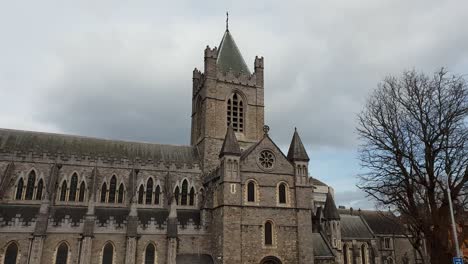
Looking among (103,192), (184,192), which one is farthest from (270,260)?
(103,192)

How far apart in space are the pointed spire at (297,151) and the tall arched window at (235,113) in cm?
914

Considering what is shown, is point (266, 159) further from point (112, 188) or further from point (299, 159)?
point (112, 188)

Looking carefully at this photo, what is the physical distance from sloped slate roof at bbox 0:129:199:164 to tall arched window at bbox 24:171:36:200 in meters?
2.28

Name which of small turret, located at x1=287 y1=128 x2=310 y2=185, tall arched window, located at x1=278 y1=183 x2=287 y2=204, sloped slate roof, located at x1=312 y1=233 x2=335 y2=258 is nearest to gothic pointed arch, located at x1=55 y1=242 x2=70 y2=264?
tall arched window, located at x1=278 y1=183 x2=287 y2=204

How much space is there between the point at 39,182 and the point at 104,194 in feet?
18.3

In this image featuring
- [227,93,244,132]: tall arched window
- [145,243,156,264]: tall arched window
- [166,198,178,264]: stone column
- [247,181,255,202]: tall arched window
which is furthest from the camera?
[227,93,244,132]: tall arched window

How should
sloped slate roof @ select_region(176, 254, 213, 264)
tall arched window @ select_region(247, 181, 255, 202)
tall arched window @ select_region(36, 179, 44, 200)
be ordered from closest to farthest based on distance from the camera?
sloped slate roof @ select_region(176, 254, 213, 264)
tall arched window @ select_region(247, 181, 255, 202)
tall arched window @ select_region(36, 179, 44, 200)

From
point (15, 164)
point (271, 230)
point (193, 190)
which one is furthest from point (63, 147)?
point (271, 230)

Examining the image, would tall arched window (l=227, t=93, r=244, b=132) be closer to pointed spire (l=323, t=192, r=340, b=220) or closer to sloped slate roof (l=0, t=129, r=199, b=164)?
sloped slate roof (l=0, t=129, r=199, b=164)

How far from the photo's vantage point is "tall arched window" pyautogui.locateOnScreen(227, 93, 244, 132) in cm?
4222

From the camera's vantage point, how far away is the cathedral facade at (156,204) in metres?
29.3

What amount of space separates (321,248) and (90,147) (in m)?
24.6

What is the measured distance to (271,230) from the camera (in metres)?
31.3

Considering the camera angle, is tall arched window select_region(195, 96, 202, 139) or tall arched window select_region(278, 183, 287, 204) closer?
tall arched window select_region(278, 183, 287, 204)
